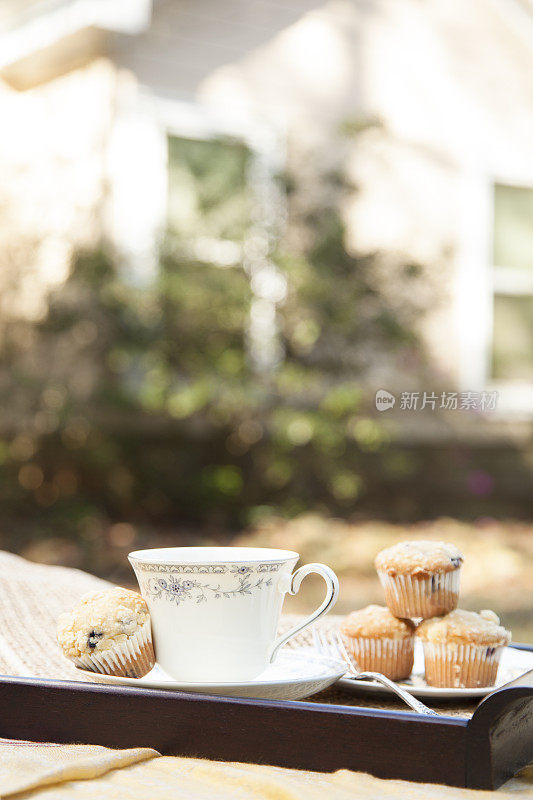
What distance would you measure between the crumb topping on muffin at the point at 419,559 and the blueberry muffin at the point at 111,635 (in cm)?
27

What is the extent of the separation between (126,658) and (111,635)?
35 mm

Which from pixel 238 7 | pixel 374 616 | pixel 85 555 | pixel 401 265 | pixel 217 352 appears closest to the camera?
pixel 374 616

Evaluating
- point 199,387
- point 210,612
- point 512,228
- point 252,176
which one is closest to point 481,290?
point 512,228

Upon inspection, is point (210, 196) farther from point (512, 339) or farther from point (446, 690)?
point (446, 690)

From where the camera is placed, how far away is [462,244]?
674 centimetres

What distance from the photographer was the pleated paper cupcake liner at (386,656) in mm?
1053

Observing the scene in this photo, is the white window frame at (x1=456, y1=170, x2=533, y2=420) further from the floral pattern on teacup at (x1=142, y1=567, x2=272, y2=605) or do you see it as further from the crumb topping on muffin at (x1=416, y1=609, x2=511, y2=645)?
the floral pattern on teacup at (x1=142, y1=567, x2=272, y2=605)

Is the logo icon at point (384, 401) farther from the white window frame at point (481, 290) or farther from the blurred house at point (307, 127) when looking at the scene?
the white window frame at point (481, 290)

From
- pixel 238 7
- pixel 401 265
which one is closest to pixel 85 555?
pixel 401 265

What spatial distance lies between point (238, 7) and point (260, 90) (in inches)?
23.4

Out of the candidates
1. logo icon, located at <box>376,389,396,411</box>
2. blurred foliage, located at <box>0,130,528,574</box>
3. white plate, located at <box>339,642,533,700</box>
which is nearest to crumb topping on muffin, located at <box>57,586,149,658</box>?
white plate, located at <box>339,642,533,700</box>

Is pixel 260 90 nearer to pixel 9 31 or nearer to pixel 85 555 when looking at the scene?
pixel 9 31

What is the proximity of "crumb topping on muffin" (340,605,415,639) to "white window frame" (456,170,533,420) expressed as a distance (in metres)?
5.73

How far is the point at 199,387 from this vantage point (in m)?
5.38
